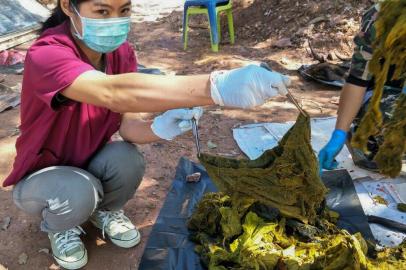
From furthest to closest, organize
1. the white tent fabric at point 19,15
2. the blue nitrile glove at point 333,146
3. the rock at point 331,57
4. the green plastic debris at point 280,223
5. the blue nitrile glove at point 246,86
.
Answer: the white tent fabric at point 19,15
the rock at point 331,57
the blue nitrile glove at point 333,146
the green plastic debris at point 280,223
the blue nitrile glove at point 246,86

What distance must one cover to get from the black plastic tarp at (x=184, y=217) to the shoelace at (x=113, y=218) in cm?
20

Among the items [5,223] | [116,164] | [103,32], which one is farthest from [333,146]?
[5,223]

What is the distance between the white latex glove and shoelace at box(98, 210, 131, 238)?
566mm

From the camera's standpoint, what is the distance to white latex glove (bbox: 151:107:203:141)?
2006 millimetres

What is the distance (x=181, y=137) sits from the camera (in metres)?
3.52

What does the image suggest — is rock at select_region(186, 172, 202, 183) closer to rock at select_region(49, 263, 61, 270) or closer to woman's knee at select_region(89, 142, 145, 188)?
woman's knee at select_region(89, 142, 145, 188)

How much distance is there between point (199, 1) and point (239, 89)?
4.51 metres

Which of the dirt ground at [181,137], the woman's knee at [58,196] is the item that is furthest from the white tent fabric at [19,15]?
the woman's knee at [58,196]

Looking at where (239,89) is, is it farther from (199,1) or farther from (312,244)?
(199,1)

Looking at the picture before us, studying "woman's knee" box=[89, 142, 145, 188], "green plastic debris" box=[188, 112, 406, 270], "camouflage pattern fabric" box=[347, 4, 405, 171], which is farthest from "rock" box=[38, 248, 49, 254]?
"camouflage pattern fabric" box=[347, 4, 405, 171]

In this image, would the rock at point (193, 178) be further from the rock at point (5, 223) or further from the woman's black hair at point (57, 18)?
the woman's black hair at point (57, 18)

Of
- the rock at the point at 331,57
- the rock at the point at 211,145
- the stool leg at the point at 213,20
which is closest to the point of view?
the rock at the point at 211,145

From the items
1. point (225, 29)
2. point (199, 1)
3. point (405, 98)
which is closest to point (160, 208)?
point (405, 98)

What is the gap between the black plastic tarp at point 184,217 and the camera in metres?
2.10
